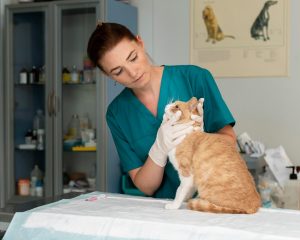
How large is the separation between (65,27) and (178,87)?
1944 mm

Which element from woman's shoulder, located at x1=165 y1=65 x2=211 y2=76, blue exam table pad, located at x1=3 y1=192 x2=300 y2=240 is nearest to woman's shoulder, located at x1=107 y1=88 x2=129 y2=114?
woman's shoulder, located at x1=165 y1=65 x2=211 y2=76

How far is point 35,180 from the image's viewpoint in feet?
11.6

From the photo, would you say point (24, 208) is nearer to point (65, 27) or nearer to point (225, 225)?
point (225, 225)

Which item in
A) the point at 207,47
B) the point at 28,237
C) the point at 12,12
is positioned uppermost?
the point at 12,12

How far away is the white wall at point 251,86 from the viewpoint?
3.00 m

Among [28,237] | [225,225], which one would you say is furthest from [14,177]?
[225,225]

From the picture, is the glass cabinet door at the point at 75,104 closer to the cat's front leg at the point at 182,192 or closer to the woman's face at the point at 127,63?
the woman's face at the point at 127,63

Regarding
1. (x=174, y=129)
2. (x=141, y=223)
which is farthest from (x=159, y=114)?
(x=141, y=223)

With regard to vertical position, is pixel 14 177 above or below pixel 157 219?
below

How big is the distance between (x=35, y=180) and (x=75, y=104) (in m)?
0.64

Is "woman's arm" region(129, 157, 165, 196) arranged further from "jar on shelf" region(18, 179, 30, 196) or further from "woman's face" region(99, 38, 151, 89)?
"jar on shelf" region(18, 179, 30, 196)

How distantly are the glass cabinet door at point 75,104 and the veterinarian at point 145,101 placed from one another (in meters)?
1.57

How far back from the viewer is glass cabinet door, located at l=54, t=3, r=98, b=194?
3312 mm

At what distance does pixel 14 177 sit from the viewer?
360cm
